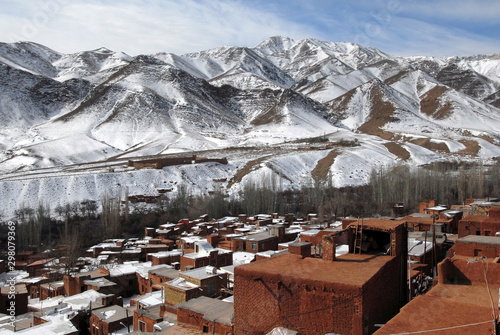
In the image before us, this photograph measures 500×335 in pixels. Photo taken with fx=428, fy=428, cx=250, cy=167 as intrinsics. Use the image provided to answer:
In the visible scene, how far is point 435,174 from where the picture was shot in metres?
52.5

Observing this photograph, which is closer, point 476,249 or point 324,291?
point 324,291

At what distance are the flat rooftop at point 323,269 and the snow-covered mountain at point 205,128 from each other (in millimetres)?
42376

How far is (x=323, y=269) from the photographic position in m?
9.17

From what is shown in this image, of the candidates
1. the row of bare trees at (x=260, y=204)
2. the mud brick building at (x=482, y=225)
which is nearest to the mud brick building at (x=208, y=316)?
the mud brick building at (x=482, y=225)

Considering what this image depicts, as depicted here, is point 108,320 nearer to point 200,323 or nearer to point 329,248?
point 200,323

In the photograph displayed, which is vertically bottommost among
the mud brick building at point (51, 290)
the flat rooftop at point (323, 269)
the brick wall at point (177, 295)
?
the mud brick building at point (51, 290)

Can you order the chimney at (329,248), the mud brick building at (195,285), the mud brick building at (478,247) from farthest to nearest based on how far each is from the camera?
the mud brick building at (195,285) < the mud brick building at (478,247) < the chimney at (329,248)

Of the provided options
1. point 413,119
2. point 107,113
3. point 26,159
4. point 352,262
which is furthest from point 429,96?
point 352,262

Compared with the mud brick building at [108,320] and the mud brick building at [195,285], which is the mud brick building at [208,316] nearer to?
the mud brick building at [195,285]

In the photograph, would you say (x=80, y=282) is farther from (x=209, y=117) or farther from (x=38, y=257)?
(x=209, y=117)

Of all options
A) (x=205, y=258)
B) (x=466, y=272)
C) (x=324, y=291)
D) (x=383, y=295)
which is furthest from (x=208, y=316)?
(x=205, y=258)

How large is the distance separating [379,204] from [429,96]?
119 m

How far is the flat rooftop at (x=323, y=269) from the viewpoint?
27.7 feet

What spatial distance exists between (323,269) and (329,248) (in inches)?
27.3
